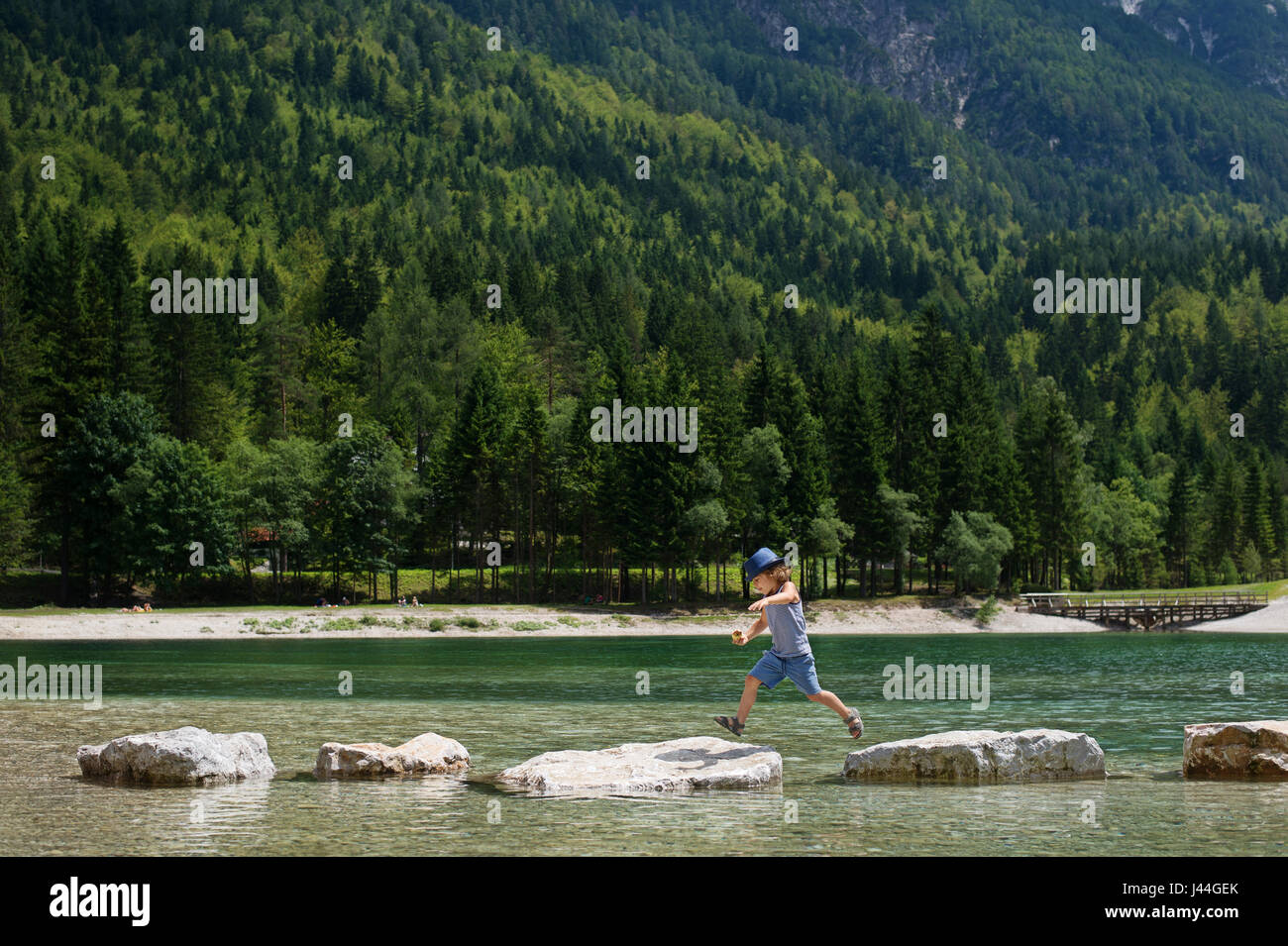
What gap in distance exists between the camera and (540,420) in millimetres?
97375

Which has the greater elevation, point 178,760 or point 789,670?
point 789,670

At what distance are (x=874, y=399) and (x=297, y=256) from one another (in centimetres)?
11374

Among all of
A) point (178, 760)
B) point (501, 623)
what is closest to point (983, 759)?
point (178, 760)

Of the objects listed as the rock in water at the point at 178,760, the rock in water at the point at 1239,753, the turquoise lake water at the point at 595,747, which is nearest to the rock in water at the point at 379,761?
the turquoise lake water at the point at 595,747

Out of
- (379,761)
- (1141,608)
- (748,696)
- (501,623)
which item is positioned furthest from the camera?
(1141,608)

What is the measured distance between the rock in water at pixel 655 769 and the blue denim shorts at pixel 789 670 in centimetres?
125

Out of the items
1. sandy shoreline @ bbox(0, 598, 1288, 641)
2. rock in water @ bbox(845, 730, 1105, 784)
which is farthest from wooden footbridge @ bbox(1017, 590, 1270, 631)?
rock in water @ bbox(845, 730, 1105, 784)

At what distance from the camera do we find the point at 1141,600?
97312 mm

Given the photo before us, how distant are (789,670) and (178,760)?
863 cm

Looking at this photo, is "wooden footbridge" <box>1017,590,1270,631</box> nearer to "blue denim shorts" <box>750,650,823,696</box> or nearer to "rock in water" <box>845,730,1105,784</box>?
"rock in water" <box>845,730,1105,784</box>

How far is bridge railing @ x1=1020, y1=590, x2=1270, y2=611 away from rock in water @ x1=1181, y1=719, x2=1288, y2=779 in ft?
264

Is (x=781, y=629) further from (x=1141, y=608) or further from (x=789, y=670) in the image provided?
(x=1141, y=608)

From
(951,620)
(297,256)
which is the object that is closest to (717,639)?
Result: (951,620)

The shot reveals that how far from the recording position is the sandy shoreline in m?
68.4
